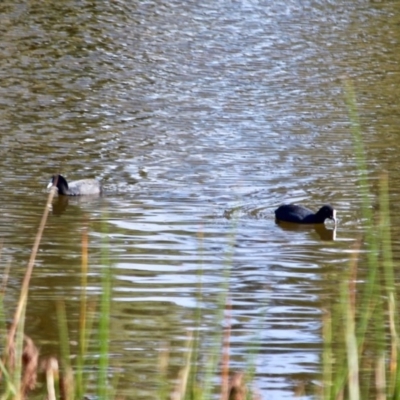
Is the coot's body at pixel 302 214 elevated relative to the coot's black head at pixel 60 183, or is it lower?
lower

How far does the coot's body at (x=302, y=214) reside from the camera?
9836 mm

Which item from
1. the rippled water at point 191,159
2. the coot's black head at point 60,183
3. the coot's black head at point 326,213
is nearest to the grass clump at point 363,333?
the rippled water at point 191,159

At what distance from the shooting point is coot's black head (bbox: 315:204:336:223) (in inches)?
387

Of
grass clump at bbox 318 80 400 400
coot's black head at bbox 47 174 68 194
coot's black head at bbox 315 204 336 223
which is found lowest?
grass clump at bbox 318 80 400 400

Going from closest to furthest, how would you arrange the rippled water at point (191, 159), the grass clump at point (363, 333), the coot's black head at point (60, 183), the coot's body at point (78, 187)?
the grass clump at point (363, 333) < the rippled water at point (191, 159) < the coot's black head at point (60, 183) < the coot's body at point (78, 187)

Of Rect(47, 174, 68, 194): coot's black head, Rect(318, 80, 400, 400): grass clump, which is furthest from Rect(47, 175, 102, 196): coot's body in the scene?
Rect(318, 80, 400, 400): grass clump

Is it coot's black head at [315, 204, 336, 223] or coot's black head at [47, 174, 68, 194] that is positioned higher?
coot's black head at [47, 174, 68, 194]

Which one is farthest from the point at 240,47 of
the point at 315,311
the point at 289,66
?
the point at 315,311

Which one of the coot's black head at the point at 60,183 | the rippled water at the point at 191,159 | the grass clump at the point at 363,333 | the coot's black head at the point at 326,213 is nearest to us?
the grass clump at the point at 363,333

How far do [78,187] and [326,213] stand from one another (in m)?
2.48

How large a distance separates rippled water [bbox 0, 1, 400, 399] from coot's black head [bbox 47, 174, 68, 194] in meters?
0.27

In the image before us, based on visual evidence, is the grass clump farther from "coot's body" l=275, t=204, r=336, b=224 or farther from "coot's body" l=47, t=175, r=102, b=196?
"coot's body" l=47, t=175, r=102, b=196

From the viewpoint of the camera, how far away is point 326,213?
9.84 meters

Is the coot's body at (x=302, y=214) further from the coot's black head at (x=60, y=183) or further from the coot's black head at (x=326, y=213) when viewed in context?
the coot's black head at (x=60, y=183)
